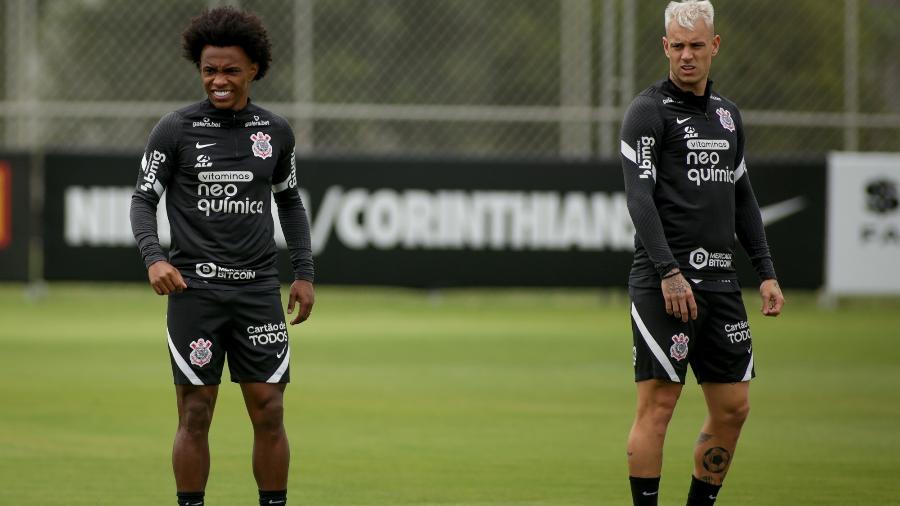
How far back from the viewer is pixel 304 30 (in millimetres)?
20656

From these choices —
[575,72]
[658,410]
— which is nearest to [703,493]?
[658,410]

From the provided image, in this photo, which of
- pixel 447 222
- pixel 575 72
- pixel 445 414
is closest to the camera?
pixel 445 414

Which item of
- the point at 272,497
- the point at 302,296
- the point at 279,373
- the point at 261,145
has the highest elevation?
the point at 261,145

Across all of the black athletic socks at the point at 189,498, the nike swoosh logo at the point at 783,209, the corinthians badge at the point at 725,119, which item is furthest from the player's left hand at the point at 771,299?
the nike swoosh logo at the point at 783,209

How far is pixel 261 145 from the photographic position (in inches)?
249

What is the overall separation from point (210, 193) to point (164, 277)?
0.41m

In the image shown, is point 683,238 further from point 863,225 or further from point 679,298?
point 863,225

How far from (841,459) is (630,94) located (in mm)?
12183

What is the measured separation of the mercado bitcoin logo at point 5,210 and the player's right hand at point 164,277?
1355cm

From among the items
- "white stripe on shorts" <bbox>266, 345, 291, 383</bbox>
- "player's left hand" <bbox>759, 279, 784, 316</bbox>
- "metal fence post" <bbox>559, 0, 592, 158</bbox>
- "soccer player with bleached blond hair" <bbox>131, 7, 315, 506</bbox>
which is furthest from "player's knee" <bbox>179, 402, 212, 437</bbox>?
"metal fence post" <bbox>559, 0, 592, 158</bbox>

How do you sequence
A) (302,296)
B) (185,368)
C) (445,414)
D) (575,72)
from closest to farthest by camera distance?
(185,368)
(302,296)
(445,414)
(575,72)

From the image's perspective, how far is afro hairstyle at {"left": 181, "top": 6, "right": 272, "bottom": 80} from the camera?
6273 millimetres

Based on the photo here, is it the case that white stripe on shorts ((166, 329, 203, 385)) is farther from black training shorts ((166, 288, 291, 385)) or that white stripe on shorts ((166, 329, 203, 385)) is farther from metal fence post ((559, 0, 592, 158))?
metal fence post ((559, 0, 592, 158))

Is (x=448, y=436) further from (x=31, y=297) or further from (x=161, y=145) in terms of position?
(x=31, y=297)
